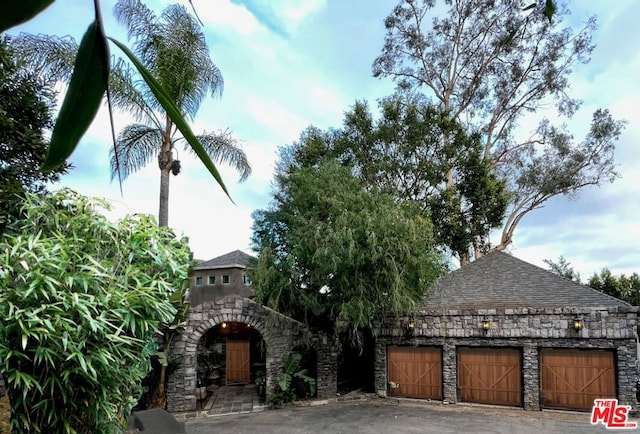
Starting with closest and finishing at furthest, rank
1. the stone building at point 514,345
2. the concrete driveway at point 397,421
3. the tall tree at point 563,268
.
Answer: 1. the concrete driveway at point 397,421
2. the stone building at point 514,345
3. the tall tree at point 563,268

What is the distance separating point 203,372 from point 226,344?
172 cm

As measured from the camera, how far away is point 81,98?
1.33ft

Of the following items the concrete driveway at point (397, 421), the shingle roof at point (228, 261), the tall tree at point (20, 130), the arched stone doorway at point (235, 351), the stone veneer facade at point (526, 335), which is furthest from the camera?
the shingle roof at point (228, 261)

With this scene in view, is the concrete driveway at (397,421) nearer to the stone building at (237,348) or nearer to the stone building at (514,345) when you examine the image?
the stone building at (514,345)

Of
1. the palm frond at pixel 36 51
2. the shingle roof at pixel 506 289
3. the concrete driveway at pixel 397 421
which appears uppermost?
the palm frond at pixel 36 51

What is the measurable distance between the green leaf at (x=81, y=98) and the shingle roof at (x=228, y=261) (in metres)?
15.7

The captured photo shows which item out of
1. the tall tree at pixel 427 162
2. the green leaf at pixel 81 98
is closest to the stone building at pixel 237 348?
the tall tree at pixel 427 162

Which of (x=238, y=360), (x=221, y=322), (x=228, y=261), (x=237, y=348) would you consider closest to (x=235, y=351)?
(x=237, y=348)

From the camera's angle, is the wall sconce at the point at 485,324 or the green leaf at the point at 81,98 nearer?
the green leaf at the point at 81,98

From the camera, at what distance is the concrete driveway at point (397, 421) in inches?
343

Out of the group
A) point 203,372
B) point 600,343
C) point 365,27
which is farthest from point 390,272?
point 365,27

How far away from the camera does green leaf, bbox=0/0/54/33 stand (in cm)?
34

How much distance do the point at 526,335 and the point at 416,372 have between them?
284cm

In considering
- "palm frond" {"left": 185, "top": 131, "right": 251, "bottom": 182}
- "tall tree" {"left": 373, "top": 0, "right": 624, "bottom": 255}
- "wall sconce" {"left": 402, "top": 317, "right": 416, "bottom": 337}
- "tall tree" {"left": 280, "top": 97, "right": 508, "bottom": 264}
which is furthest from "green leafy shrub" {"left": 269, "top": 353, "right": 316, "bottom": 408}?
"tall tree" {"left": 373, "top": 0, "right": 624, "bottom": 255}
